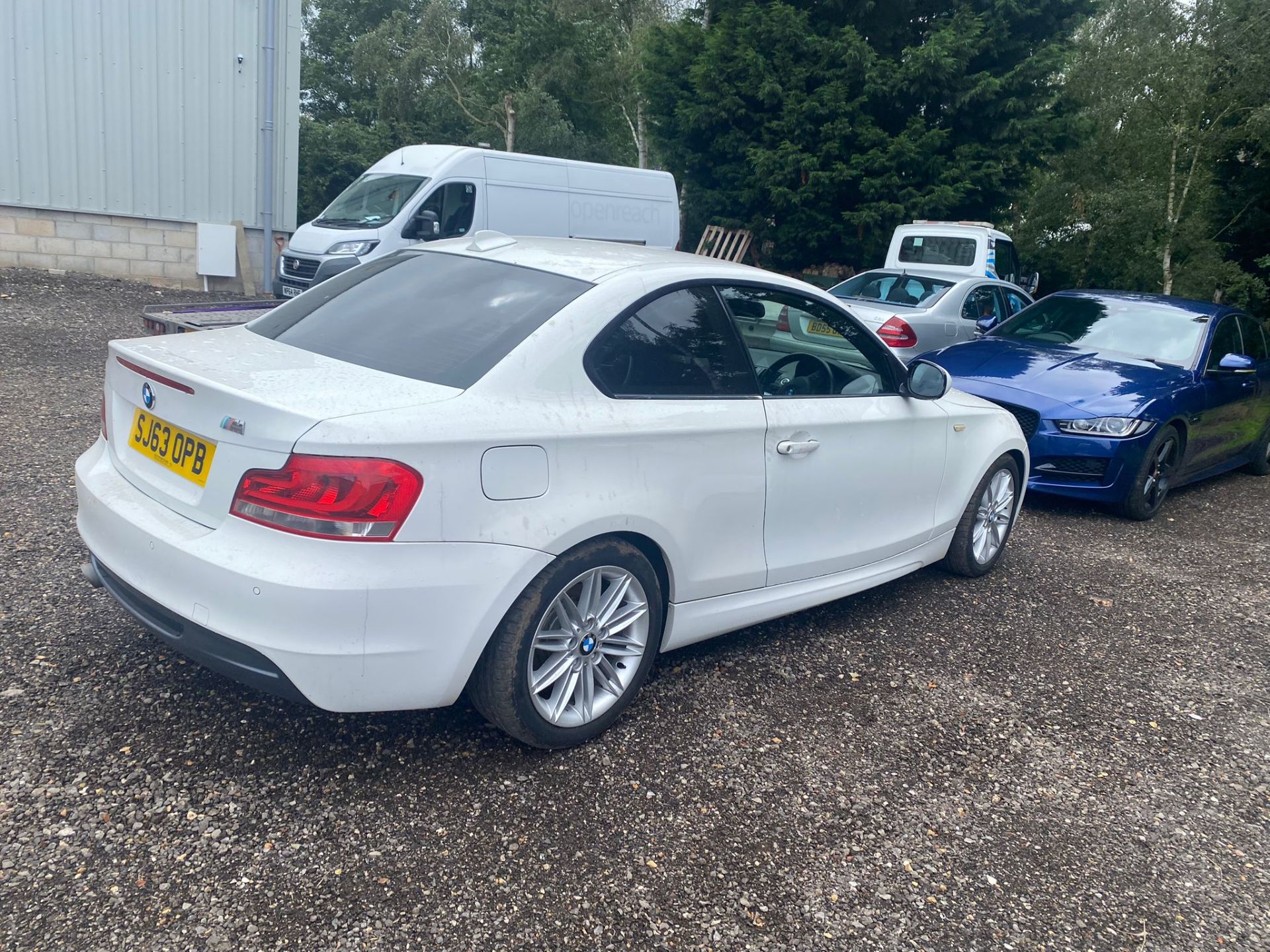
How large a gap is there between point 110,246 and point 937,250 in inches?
480

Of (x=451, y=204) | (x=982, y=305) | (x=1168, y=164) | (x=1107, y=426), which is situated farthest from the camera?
(x=1168, y=164)

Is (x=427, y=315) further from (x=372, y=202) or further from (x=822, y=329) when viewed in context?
(x=372, y=202)

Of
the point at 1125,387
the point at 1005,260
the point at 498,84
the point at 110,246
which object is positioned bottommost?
the point at 110,246

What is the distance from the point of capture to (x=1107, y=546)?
20.6ft

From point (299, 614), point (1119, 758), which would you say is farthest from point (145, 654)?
point (1119, 758)

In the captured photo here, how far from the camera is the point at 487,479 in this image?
2.82 m

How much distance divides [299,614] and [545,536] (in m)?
0.70

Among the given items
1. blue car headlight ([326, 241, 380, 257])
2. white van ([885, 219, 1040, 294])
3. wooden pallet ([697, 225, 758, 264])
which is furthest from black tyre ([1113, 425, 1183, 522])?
wooden pallet ([697, 225, 758, 264])

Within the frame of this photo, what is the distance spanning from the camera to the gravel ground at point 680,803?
253 cm

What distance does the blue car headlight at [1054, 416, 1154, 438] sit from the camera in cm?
661

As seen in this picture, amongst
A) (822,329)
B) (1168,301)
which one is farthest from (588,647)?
(1168,301)

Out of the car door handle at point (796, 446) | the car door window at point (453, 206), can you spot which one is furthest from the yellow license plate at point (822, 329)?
the car door window at point (453, 206)

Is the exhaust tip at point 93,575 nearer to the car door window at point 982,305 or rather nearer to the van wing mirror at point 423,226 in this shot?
the car door window at point 982,305

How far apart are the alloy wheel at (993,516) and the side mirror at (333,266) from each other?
9155mm
